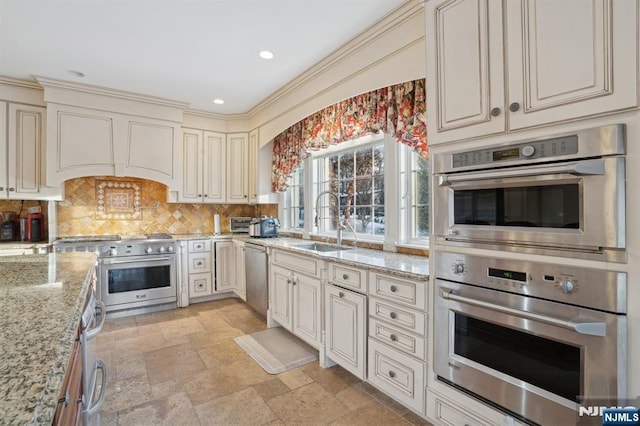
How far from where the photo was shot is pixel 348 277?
2.22 meters

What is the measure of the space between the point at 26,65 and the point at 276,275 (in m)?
3.11

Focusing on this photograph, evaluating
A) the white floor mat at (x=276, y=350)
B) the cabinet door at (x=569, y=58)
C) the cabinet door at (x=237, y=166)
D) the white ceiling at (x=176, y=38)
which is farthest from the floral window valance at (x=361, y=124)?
the white floor mat at (x=276, y=350)

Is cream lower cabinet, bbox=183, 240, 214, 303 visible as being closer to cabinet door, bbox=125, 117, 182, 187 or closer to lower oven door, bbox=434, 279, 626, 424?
cabinet door, bbox=125, 117, 182, 187

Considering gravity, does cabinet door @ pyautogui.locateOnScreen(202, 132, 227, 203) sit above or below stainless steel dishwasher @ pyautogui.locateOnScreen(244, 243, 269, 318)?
above

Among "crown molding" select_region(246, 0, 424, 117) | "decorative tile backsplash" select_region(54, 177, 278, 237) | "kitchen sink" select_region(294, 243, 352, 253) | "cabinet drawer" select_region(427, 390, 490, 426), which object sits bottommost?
"cabinet drawer" select_region(427, 390, 490, 426)

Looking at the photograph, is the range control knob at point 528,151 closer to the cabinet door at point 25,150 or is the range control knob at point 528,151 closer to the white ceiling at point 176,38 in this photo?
the white ceiling at point 176,38

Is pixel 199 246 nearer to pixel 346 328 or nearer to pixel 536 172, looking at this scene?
pixel 346 328

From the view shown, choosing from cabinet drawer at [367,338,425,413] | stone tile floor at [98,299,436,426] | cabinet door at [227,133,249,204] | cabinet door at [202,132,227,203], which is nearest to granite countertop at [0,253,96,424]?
stone tile floor at [98,299,436,426]

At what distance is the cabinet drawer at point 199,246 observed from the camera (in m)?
4.02

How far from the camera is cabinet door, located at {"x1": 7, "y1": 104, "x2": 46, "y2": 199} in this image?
331 cm

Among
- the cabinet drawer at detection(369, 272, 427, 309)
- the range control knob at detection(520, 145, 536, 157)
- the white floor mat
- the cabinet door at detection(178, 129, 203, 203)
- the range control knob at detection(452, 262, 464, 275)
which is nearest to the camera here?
the range control knob at detection(520, 145, 536, 157)

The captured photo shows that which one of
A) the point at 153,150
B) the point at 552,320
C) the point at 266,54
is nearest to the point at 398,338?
the point at 552,320

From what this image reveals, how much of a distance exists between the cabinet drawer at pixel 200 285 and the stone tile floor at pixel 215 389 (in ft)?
2.95

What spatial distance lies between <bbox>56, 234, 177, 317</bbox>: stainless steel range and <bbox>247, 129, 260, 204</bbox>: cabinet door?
120 centimetres
